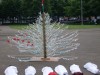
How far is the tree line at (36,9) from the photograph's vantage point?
79250 mm

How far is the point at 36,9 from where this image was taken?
84.3m

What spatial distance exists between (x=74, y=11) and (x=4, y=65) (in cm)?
7001

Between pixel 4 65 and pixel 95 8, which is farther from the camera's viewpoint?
pixel 95 8

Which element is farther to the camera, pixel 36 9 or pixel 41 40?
pixel 36 9

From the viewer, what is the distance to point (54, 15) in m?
92.4

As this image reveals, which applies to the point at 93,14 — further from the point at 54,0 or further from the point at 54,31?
the point at 54,31

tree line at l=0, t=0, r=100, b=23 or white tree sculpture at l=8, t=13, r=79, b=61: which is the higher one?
tree line at l=0, t=0, r=100, b=23

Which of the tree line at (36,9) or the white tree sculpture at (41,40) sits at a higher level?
the tree line at (36,9)

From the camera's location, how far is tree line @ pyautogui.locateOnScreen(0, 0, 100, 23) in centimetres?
7925

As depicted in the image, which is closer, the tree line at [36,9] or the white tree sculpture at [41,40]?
the white tree sculpture at [41,40]

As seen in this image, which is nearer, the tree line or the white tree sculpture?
the white tree sculpture

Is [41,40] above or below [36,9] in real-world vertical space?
below

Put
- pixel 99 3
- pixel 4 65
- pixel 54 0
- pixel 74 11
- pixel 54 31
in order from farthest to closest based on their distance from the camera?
1. pixel 54 0
2. pixel 74 11
3. pixel 99 3
4. pixel 54 31
5. pixel 4 65

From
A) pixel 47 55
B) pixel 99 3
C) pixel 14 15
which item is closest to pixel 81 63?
pixel 47 55
